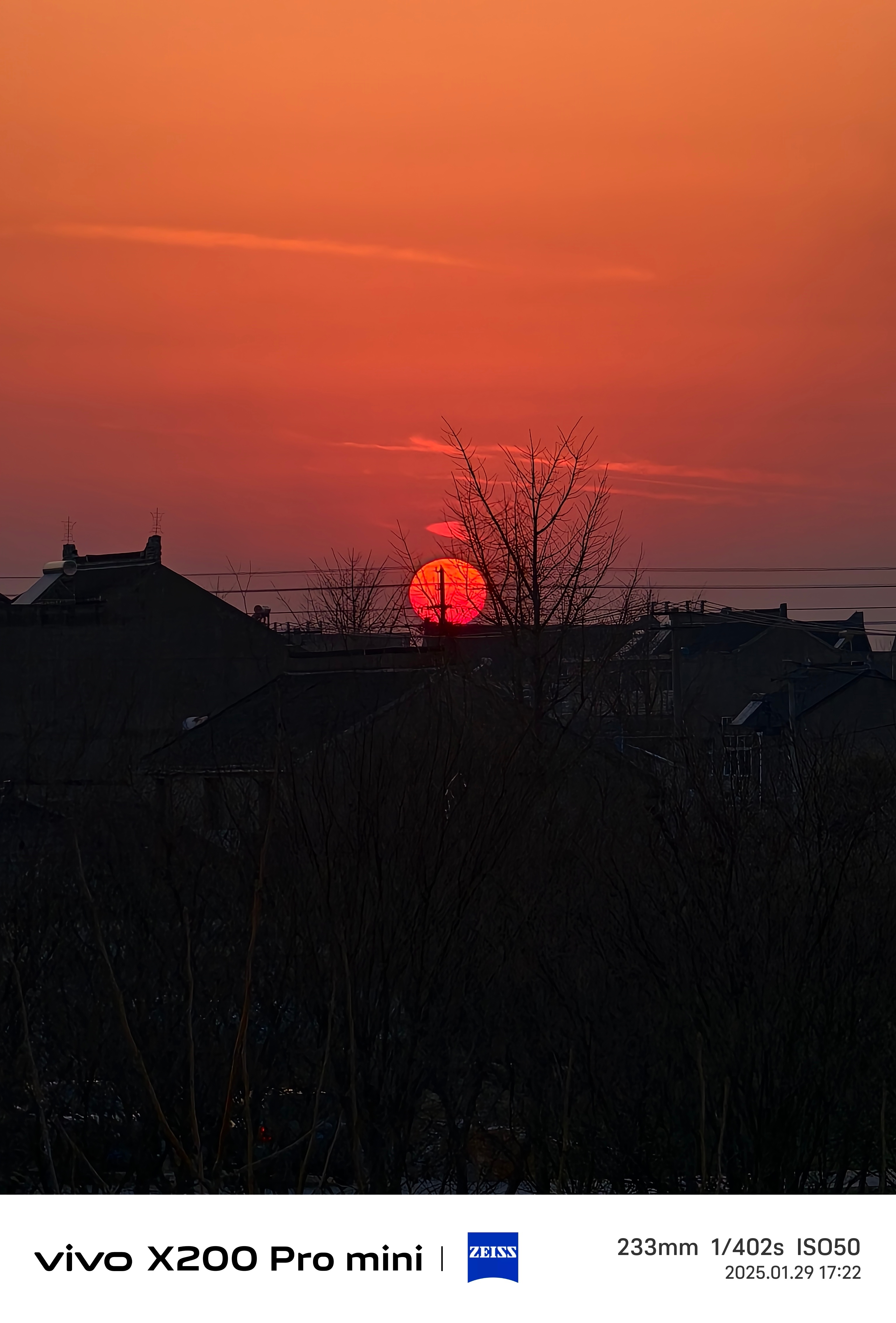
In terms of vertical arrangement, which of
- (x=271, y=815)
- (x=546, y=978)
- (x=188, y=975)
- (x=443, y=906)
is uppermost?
(x=271, y=815)

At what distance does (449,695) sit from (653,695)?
38879 millimetres

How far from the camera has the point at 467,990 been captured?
41.7ft

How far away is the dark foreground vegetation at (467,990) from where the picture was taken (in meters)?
11.5

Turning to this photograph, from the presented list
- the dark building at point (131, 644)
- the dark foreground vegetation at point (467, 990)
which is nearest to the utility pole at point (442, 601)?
the dark building at point (131, 644)

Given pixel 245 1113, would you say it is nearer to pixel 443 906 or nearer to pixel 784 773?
pixel 443 906

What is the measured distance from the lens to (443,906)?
1196 cm

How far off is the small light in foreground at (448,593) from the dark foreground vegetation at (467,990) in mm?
20501

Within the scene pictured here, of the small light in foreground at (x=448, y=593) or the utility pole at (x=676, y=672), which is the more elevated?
the small light in foreground at (x=448, y=593)

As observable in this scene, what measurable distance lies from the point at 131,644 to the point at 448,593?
32.6 ft
